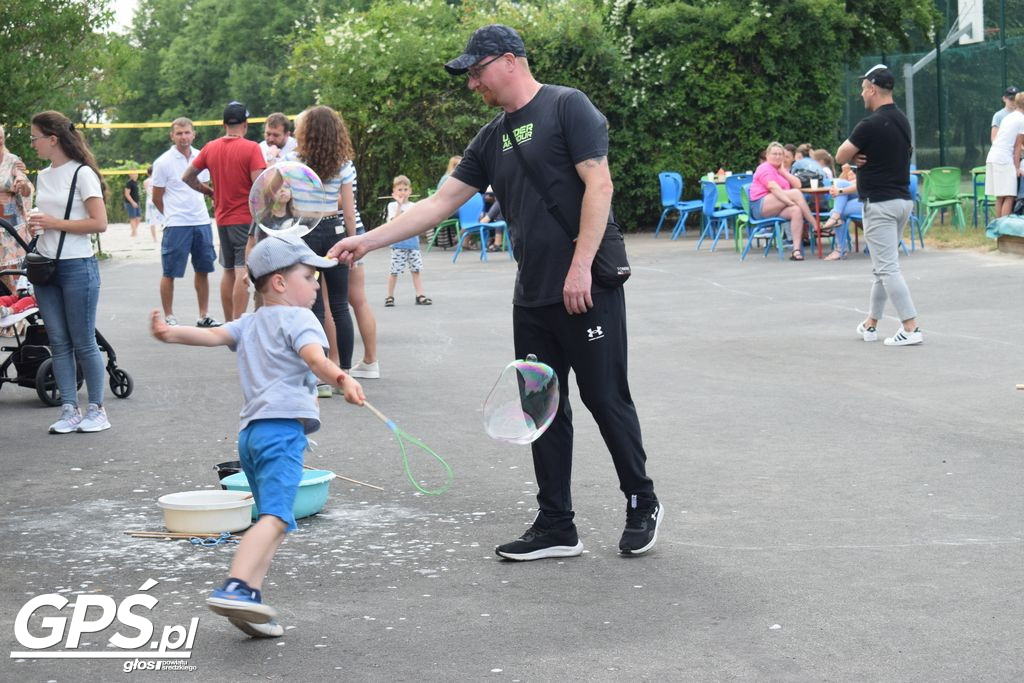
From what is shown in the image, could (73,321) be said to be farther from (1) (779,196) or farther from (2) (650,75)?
(2) (650,75)

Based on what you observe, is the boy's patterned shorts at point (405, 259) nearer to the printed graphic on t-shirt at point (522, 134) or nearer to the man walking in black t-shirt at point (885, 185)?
the man walking in black t-shirt at point (885, 185)

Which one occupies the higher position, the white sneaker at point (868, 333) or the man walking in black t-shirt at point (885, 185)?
the man walking in black t-shirt at point (885, 185)

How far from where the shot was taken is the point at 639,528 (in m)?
5.59

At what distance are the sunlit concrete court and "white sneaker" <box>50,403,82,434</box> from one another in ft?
0.67

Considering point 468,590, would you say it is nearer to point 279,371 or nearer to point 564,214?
point 279,371

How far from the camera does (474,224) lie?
21844 millimetres

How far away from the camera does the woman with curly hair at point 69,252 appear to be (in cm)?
823

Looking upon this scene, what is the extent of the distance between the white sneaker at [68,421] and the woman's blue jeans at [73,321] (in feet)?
0.21

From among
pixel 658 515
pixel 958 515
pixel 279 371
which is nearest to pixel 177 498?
pixel 279 371

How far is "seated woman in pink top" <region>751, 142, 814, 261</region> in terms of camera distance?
1898cm

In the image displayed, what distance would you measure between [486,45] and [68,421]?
4399mm

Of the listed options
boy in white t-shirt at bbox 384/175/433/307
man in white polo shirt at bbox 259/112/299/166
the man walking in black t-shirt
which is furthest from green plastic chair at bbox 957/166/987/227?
man in white polo shirt at bbox 259/112/299/166

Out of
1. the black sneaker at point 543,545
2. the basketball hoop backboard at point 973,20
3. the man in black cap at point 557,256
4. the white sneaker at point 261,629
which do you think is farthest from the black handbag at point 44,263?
the basketball hoop backboard at point 973,20

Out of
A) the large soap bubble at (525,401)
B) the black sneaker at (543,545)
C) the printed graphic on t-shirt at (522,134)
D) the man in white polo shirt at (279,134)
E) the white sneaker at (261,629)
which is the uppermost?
the man in white polo shirt at (279,134)
